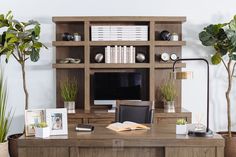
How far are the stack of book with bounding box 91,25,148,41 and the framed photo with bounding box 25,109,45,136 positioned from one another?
2.45m

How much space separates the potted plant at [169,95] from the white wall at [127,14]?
0.32 m

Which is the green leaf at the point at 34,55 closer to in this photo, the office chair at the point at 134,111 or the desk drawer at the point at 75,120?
the desk drawer at the point at 75,120

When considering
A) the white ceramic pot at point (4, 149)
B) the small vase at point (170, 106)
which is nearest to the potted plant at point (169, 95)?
the small vase at point (170, 106)

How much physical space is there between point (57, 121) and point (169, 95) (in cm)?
260

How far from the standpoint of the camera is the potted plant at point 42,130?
8.49ft

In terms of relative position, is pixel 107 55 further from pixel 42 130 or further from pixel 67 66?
pixel 42 130

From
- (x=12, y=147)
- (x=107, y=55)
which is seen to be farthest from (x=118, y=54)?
(x=12, y=147)

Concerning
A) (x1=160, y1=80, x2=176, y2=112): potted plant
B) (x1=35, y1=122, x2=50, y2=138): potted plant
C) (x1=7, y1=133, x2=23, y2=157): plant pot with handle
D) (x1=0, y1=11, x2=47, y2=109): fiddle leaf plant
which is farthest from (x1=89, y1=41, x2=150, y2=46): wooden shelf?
(x1=35, y1=122, x2=50, y2=138): potted plant

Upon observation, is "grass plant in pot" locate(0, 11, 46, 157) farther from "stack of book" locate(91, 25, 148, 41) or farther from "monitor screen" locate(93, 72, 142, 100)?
"monitor screen" locate(93, 72, 142, 100)

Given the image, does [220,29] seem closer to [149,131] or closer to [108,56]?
[108,56]

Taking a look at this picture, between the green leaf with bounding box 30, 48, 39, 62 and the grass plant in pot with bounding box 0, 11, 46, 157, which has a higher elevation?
the grass plant in pot with bounding box 0, 11, 46, 157

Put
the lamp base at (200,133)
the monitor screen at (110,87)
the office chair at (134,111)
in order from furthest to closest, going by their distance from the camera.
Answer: the monitor screen at (110,87)
the office chair at (134,111)
the lamp base at (200,133)

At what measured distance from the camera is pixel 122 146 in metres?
2.55

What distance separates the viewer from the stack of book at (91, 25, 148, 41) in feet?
16.4
